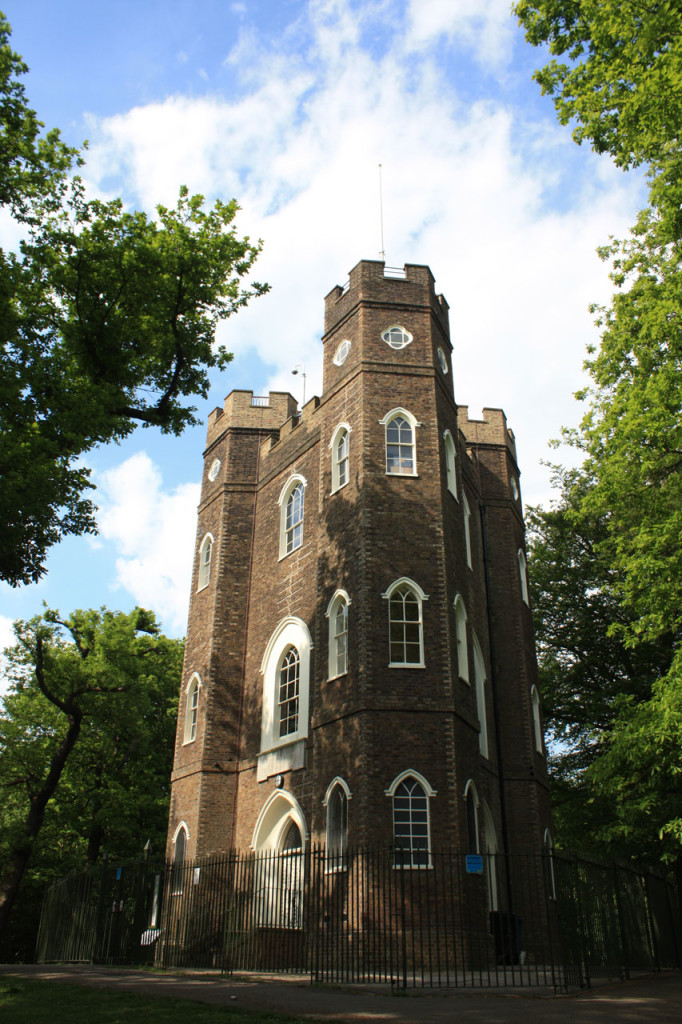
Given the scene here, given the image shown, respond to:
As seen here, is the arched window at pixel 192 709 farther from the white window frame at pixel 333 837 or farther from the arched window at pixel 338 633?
the white window frame at pixel 333 837

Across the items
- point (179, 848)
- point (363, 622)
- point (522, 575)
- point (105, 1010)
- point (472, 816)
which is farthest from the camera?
point (522, 575)

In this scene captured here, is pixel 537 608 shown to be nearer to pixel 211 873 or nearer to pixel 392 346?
pixel 392 346

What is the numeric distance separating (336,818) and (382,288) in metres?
12.7

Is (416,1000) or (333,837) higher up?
(333,837)

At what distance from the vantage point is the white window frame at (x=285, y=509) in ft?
71.1

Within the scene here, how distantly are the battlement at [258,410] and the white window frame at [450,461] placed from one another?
250 inches

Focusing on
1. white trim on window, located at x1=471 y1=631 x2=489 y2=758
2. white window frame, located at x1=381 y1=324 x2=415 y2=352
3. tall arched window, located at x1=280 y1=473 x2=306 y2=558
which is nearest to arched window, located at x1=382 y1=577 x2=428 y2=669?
white trim on window, located at x1=471 y1=631 x2=489 y2=758

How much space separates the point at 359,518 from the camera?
Answer: 60.1ft

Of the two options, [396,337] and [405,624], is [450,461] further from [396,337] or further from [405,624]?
[405,624]

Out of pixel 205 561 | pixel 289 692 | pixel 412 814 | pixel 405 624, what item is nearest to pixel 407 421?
pixel 405 624

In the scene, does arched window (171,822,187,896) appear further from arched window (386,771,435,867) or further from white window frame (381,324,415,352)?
white window frame (381,324,415,352)

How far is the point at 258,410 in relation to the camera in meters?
25.8

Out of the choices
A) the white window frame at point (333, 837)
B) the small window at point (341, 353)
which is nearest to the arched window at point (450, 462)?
the small window at point (341, 353)

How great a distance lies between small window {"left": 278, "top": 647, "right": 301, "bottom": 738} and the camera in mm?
19800
